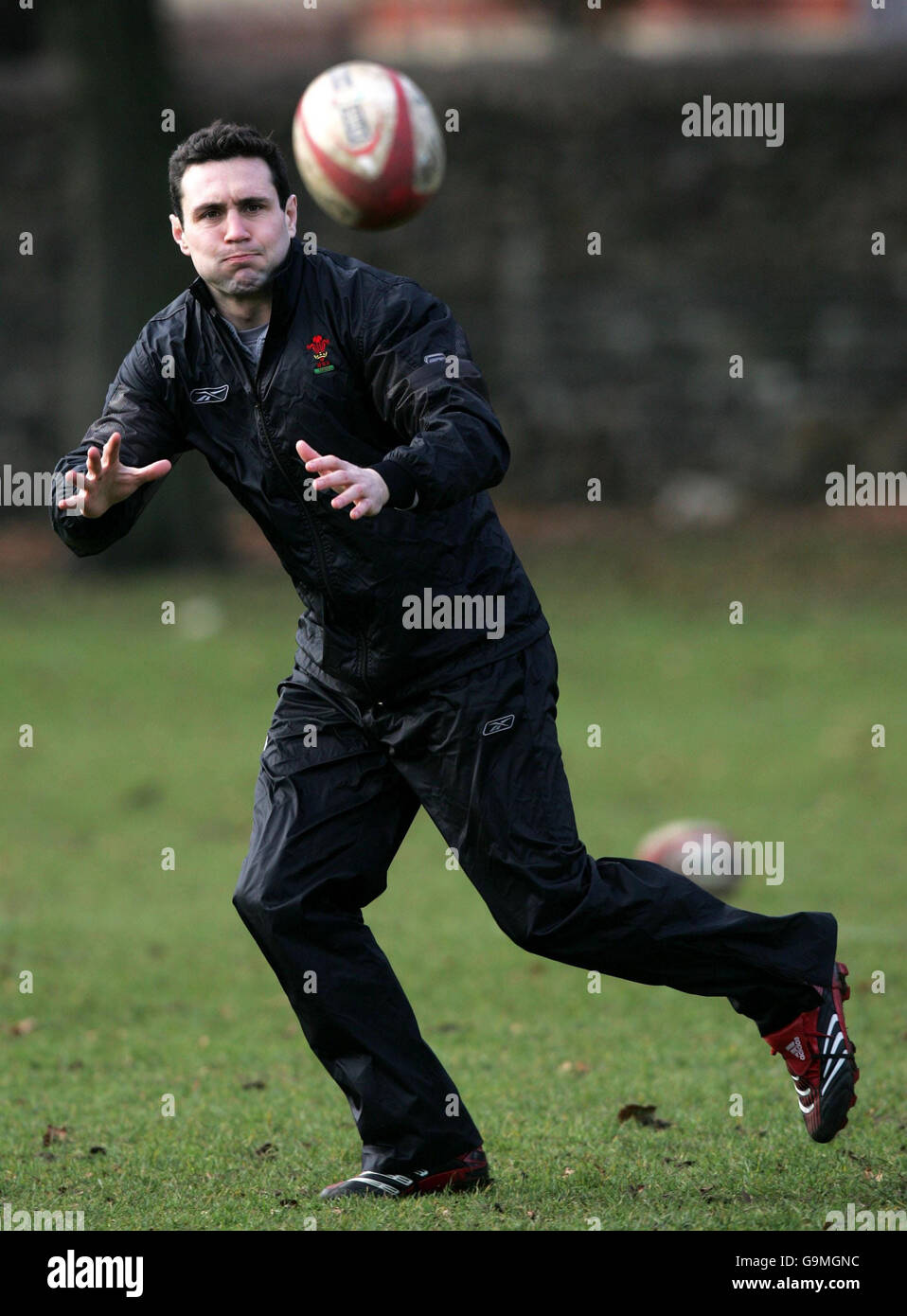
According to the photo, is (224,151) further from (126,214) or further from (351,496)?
(126,214)

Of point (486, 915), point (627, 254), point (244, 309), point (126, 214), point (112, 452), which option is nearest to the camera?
point (112, 452)

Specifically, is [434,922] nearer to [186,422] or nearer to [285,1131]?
[285,1131]

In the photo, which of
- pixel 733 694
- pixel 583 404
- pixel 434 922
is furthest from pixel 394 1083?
pixel 583 404

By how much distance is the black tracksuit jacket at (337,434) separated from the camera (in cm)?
527

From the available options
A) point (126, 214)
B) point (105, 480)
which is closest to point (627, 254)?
point (126, 214)

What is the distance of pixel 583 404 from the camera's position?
74.5ft

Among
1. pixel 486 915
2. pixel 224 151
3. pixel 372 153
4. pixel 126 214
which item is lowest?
pixel 486 915

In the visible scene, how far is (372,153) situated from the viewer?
862 cm

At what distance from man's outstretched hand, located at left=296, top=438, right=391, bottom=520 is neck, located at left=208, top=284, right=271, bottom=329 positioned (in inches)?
28.5

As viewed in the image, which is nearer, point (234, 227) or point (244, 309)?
point (234, 227)

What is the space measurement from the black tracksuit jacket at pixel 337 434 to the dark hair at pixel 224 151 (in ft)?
0.76

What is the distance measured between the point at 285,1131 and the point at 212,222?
291cm

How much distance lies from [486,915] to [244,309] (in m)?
5.71

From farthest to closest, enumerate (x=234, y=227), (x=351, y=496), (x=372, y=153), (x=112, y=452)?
(x=372, y=153)
(x=234, y=227)
(x=112, y=452)
(x=351, y=496)
